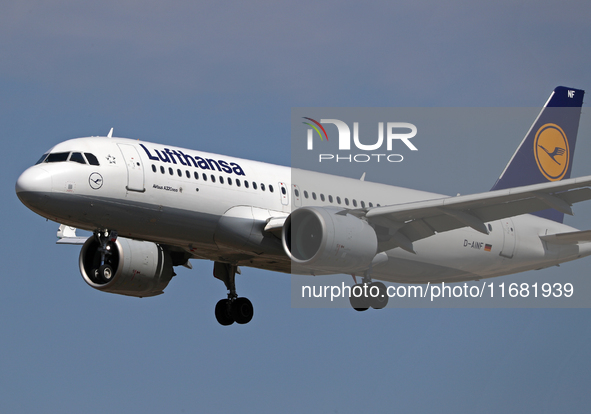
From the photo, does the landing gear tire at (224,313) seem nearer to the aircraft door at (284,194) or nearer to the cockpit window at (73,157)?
the aircraft door at (284,194)

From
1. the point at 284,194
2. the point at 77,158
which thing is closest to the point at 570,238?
the point at 284,194

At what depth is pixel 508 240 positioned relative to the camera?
3606 centimetres

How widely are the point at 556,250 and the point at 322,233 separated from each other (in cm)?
1296

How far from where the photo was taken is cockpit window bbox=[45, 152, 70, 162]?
27.6 m

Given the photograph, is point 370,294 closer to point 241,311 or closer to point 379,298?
point 379,298

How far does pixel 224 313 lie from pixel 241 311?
689mm

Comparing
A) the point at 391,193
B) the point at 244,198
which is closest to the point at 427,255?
the point at 391,193

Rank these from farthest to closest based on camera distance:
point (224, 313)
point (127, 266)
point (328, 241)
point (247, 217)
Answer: point (224, 313), point (127, 266), point (247, 217), point (328, 241)

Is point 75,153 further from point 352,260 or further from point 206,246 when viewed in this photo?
point 352,260

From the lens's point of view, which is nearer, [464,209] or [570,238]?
[464,209]

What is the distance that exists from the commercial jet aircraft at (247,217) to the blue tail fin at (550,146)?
5.49 m

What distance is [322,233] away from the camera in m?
28.3

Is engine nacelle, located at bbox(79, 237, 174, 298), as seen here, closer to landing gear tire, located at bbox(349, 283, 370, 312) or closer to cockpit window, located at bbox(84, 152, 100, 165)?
cockpit window, located at bbox(84, 152, 100, 165)

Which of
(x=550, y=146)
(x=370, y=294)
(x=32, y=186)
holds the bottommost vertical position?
(x=370, y=294)
